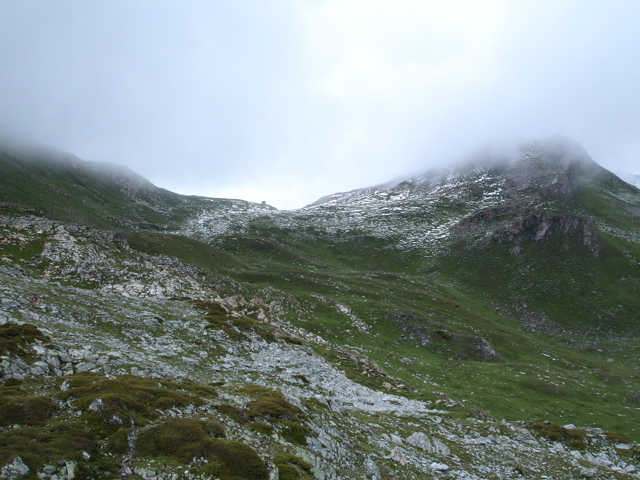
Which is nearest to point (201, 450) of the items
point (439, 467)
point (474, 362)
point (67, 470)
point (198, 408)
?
point (67, 470)

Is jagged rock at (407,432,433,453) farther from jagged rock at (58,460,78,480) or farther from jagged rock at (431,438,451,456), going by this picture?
jagged rock at (58,460,78,480)

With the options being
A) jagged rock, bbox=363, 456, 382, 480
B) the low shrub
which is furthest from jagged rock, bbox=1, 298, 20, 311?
jagged rock, bbox=363, 456, 382, 480

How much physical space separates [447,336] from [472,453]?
49346mm

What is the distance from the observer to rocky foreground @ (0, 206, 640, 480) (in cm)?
1394

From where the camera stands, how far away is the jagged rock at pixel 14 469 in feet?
35.1

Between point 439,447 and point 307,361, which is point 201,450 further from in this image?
point 307,361

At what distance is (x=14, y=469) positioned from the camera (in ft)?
35.9

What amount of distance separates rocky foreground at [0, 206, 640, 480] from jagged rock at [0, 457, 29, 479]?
0.03 m

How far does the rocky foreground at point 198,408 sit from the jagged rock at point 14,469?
0.10 ft

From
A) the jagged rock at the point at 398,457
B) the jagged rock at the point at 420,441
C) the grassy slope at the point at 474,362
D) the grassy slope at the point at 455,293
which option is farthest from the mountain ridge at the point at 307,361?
the grassy slope at the point at 455,293

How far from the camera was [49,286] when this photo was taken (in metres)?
38.9

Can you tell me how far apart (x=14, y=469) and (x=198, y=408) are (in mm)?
8774

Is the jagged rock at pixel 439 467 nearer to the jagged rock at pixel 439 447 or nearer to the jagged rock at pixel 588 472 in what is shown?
the jagged rock at pixel 439 447

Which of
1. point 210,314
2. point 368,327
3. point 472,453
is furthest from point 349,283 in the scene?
point 472,453
